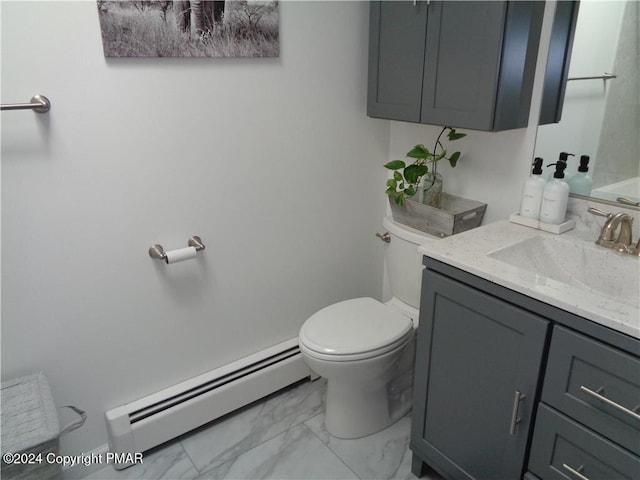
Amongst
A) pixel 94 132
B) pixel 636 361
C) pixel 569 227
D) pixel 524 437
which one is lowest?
pixel 524 437

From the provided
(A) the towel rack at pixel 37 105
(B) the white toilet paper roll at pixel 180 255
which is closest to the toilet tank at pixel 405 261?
(B) the white toilet paper roll at pixel 180 255

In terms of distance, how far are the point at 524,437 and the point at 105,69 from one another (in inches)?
61.4

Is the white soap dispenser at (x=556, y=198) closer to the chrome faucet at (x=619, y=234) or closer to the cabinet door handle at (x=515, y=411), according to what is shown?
the chrome faucet at (x=619, y=234)

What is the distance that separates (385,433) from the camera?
1.90 m

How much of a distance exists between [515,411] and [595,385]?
0.24m

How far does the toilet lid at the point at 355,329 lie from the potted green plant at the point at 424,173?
0.45 metres

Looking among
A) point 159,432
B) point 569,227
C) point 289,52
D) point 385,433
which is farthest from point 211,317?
point 569,227

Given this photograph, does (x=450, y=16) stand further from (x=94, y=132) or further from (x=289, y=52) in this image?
(x=94, y=132)

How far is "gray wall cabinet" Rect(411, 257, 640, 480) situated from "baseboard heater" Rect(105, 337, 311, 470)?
0.66 metres

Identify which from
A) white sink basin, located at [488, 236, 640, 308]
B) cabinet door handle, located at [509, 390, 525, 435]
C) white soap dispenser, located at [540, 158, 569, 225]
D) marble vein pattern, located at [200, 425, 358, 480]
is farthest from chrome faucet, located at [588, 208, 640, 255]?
marble vein pattern, located at [200, 425, 358, 480]

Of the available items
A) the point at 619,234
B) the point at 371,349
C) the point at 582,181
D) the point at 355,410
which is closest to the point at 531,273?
the point at 619,234

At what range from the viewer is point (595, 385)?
1080 mm

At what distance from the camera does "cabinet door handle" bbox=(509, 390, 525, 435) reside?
4.05 ft

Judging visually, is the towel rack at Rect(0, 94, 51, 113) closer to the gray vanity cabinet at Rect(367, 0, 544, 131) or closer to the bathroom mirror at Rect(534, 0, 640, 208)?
the gray vanity cabinet at Rect(367, 0, 544, 131)
